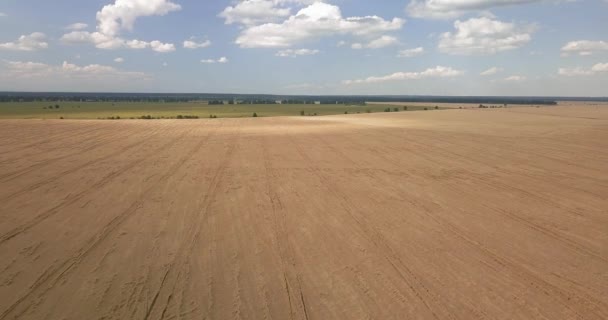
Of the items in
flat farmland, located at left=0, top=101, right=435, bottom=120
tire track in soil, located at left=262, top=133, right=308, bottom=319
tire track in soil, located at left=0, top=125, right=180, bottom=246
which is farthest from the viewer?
flat farmland, located at left=0, top=101, right=435, bottom=120

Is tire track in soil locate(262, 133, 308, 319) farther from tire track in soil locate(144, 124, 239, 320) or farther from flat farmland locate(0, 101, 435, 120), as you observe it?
flat farmland locate(0, 101, 435, 120)

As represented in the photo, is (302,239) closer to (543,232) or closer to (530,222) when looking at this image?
(543,232)

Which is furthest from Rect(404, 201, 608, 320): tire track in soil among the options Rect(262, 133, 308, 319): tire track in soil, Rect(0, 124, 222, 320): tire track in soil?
Rect(0, 124, 222, 320): tire track in soil

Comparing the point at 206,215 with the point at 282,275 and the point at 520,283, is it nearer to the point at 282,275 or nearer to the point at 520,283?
the point at 282,275

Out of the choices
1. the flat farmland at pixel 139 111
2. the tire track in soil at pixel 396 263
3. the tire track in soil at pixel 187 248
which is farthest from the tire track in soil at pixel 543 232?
the flat farmland at pixel 139 111

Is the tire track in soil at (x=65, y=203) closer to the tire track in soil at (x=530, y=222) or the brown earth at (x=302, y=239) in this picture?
the brown earth at (x=302, y=239)

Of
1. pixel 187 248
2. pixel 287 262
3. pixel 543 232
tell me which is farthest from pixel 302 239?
pixel 543 232

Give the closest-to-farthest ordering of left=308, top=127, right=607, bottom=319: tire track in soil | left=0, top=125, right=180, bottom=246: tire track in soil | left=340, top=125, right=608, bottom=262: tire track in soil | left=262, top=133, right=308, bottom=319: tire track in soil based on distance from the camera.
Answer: left=262, top=133, right=308, bottom=319: tire track in soil
left=308, top=127, right=607, bottom=319: tire track in soil
left=340, top=125, right=608, bottom=262: tire track in soil
left=0, top=125, right=180, bottom=246: tire track in soil

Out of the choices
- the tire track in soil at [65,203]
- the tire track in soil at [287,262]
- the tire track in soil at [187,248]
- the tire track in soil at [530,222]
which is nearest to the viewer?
the tire track in soil at [287,262]

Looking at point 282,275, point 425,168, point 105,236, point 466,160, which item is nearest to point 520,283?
point 282,275
